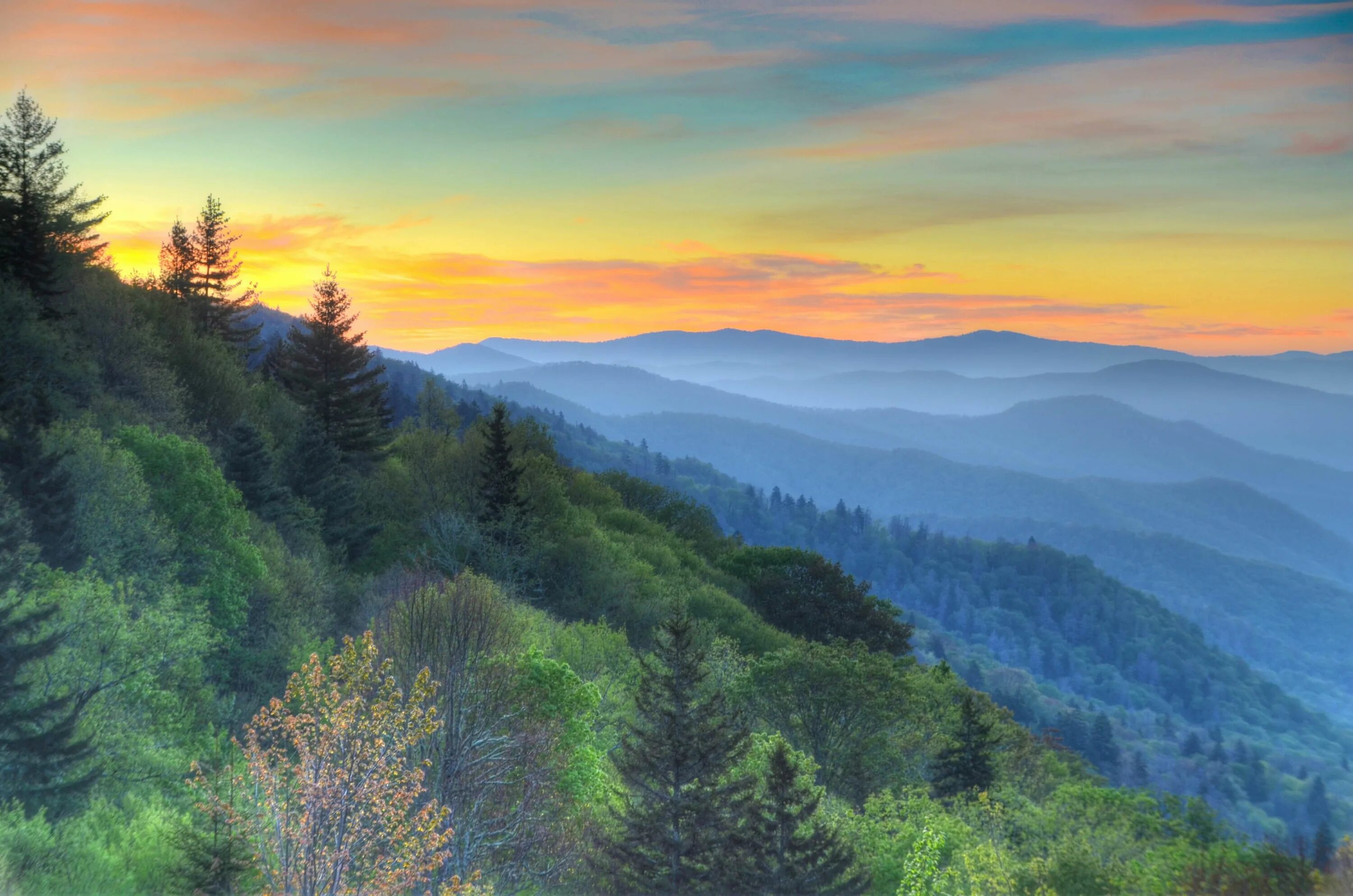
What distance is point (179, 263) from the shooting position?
6375 cm

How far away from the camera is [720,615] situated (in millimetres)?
55281

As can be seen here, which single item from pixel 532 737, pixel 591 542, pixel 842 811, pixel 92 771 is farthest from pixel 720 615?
pixel 92 771

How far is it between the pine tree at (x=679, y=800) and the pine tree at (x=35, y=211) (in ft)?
108

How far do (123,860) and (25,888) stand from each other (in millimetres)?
1927

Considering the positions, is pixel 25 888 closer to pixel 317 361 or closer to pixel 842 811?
pixel 842 811

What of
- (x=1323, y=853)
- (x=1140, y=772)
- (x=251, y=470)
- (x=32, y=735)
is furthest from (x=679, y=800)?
(x=1140, y=772)

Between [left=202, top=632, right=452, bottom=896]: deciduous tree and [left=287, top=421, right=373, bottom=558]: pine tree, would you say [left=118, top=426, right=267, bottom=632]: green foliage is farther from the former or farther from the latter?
[left=202, top=632, right=452, bottom=896]: deciduous tree

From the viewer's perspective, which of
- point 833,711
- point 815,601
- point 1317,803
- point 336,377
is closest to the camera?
point 833,711

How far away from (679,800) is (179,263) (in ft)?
200

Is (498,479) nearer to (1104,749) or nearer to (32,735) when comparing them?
(32,735)

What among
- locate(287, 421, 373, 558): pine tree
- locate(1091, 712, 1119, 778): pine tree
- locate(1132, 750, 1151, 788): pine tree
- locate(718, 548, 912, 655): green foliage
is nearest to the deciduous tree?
locate(287, 421, 373, 558): pine tree

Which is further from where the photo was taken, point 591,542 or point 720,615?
point 720,615

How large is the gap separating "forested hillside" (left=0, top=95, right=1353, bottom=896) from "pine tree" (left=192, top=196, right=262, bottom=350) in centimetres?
724

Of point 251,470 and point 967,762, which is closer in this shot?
point 967,762
